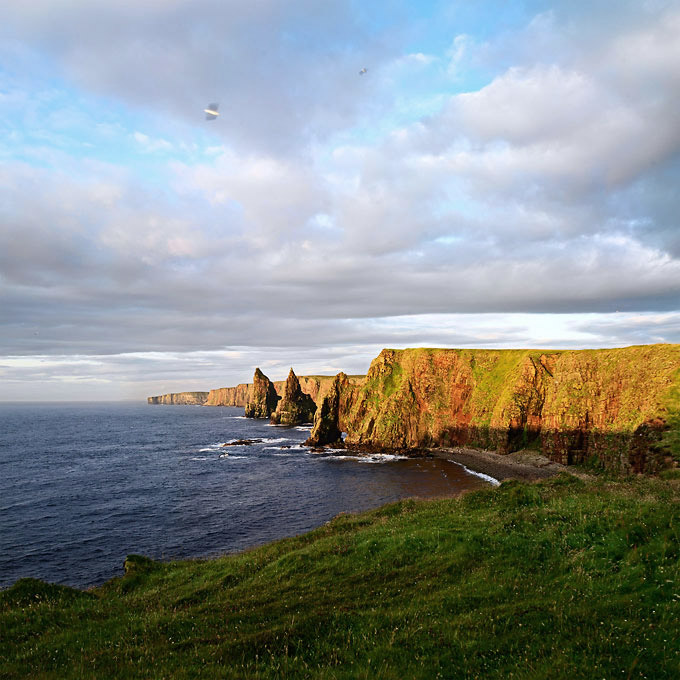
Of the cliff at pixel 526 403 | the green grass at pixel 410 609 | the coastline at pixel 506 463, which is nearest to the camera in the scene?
the green grass at pixel 410 609

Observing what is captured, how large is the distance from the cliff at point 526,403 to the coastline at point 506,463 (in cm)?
301

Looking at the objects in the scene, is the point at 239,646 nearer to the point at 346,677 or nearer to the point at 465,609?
the point at 346,677

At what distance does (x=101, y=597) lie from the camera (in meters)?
20.1

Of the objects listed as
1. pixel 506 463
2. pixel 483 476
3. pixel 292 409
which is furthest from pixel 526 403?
pixel 292 409

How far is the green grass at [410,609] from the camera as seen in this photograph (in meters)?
9.13

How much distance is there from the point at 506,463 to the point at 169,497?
62.4 metres

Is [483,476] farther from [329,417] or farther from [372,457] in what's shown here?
[329,417]

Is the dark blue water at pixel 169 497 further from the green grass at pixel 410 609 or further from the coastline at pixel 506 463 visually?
the green grass at pixel 410 609

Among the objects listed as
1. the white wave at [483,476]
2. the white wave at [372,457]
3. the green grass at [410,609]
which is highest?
the green grass at [410,609]

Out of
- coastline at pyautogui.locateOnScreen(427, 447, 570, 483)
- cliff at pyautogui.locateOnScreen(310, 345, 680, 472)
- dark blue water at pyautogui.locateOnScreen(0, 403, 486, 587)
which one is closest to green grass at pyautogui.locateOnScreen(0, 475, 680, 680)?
dark blue water at pyautogui.locateOnScreen(0, 403, 486, 587)

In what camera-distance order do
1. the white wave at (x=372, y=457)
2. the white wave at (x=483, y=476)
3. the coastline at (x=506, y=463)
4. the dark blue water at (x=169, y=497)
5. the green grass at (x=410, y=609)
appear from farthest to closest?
the white wave at (x=372, y=457) → the coastline at (x=506, y=463) → the white wave at (x=483, y=476) → the dark blue water at (x=169, y=497) → the green grass at (x=410, y=609)

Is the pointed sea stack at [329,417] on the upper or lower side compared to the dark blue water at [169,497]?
upper

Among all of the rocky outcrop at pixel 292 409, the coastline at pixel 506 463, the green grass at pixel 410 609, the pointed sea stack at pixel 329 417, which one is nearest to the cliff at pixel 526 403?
the pointed sea stack at pixel 329 417

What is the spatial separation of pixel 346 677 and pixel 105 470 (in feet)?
302
